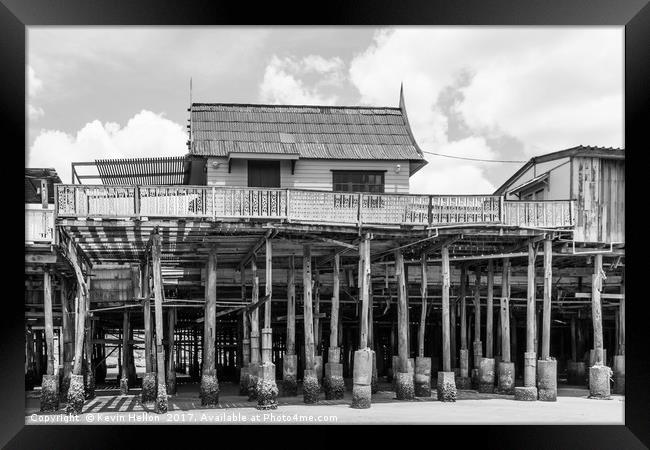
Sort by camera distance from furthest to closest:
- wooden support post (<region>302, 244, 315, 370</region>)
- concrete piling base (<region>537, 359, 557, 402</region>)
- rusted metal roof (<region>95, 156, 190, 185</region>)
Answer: rusted metal roof (<region>95, 156, 190, 185</region>), concrete piling base (<region>537, 359, 557, 402</region>), wooden support post (<region>302, 244, 315, 370</region>)

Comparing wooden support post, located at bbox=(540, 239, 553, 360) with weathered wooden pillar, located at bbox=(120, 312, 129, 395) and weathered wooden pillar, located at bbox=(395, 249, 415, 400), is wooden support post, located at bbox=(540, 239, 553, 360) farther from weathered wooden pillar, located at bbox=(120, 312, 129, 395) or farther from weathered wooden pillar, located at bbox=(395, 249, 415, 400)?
weathered wooden pillar, located at bbox=(120, 312, 129, 395)

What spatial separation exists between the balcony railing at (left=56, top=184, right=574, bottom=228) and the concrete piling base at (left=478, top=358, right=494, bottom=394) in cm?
489

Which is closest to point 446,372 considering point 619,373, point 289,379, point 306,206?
point 289,379

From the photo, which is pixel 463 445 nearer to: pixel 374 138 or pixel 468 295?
pixel 374 138

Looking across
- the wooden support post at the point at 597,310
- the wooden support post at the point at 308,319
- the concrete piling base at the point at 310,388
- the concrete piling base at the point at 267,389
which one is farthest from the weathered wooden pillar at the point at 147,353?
the wooden support post at the point at 597,310

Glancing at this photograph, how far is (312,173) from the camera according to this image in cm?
3106

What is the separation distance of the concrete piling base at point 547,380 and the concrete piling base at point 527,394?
31 cm

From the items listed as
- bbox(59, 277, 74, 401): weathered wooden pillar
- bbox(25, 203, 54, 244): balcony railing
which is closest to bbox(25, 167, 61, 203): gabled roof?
bbox(25, 203, 54, 244): balcony railing

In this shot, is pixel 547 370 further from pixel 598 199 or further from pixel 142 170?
pixel 142 170

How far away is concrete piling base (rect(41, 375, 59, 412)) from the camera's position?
25.0 meters

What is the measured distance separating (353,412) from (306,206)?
6089mm

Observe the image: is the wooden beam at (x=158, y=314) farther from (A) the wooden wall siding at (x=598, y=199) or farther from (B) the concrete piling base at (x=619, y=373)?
(B) the concrete piling base at (x=619, y=373)
